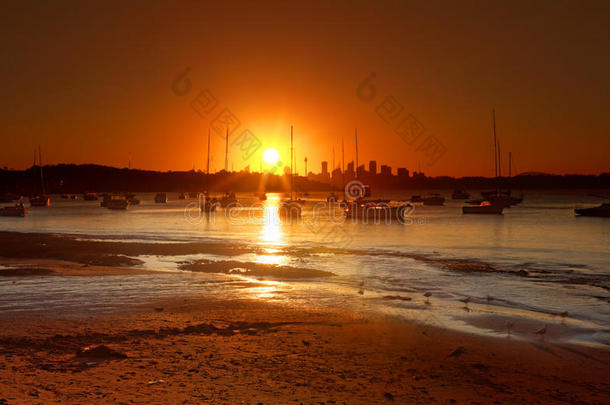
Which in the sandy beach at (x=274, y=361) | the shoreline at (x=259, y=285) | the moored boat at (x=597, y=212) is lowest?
the moored boat at (x=597, y=212)

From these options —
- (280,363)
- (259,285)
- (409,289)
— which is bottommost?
(409,289)

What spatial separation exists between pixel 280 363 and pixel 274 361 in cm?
16

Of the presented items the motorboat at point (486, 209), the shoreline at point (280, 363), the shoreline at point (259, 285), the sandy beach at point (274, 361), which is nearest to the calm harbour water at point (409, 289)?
the shoreline at point (259, 285)

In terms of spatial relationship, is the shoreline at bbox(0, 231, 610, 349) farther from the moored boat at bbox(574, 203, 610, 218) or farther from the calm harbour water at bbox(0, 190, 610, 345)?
the moored boat at bbox(574, 203, 610, 218)

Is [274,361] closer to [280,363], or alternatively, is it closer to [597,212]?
[280,363]

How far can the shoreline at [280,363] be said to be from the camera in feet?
26.1

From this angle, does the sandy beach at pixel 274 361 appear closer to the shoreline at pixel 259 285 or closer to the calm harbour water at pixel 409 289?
the shoreline at pixel 259 285

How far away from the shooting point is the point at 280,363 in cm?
948

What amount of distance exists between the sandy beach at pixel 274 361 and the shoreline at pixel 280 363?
0.07 ft

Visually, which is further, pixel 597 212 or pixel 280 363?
pixel 597 212

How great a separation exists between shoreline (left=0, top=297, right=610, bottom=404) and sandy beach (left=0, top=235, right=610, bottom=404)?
22 mm

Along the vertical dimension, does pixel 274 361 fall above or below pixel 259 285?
Result: above

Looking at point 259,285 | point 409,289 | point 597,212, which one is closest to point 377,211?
point 597,212

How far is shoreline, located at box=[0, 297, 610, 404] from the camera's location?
7.96 m
